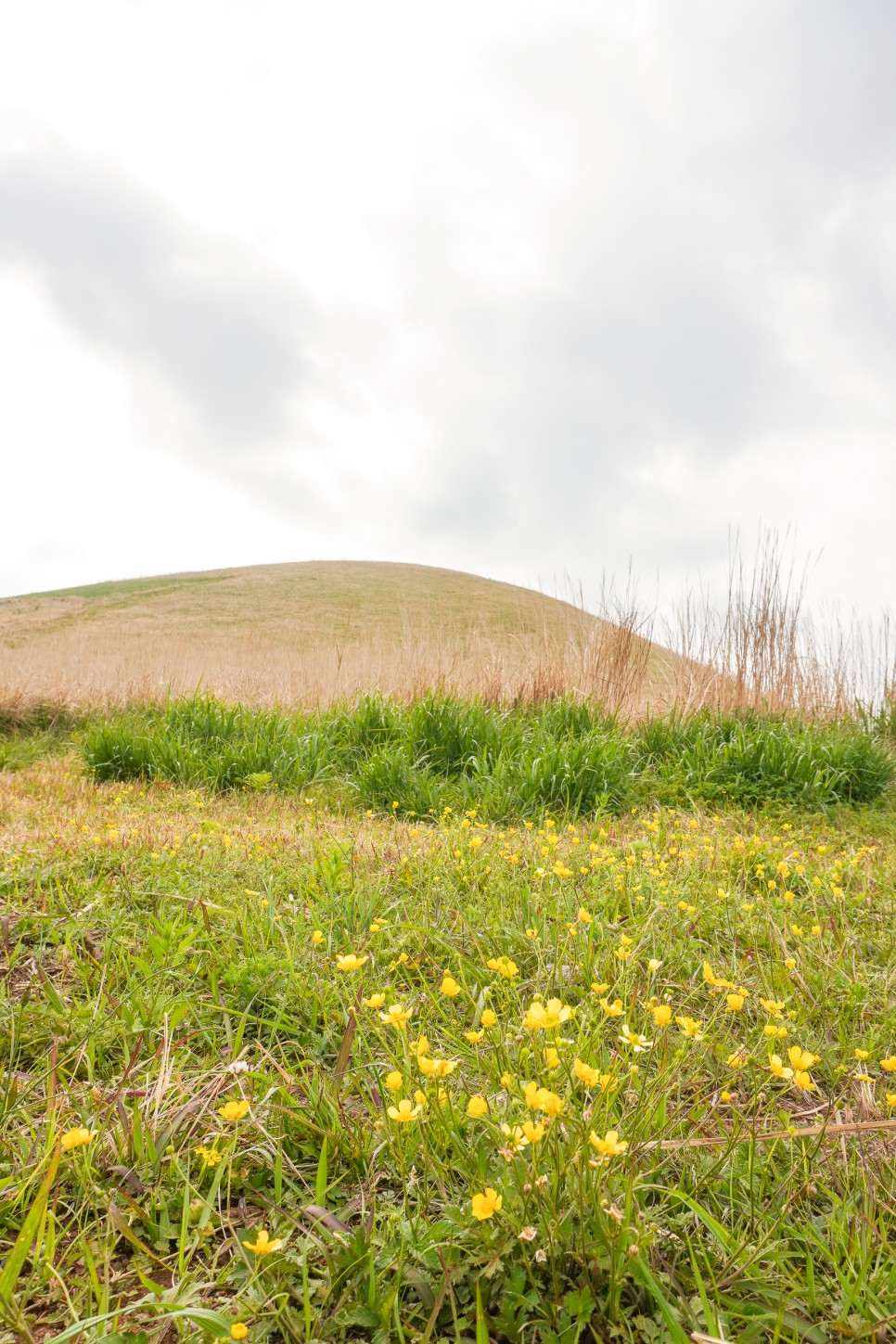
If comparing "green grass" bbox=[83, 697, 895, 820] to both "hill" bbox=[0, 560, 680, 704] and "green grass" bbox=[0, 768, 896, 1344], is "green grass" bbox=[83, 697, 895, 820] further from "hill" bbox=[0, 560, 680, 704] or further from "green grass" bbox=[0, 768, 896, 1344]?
"green grass" bbox=[0, 768, 896, 1344]

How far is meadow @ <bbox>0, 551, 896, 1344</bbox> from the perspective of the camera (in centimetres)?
97

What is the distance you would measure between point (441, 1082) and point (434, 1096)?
0.06m

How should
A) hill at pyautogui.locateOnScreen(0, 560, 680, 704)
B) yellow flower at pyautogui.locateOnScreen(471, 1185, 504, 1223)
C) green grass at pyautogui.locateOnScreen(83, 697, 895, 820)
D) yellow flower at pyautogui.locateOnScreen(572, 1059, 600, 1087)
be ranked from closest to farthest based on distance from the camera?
yellow flower at pyautogui.locateOnScreen(471, 1185, 504, 1223)
yellow flower at pyautogui.locateOnScreen(572, 1059, 600, 1087)
green grass at pyautogui.locateOnScreen(83, 697, 895, 820)
hill at pyautogui.locateOnScreen(0, 560, 680, 704)

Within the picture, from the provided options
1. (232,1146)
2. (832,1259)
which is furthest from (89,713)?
(832,1259)

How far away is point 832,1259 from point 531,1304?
1.52ft

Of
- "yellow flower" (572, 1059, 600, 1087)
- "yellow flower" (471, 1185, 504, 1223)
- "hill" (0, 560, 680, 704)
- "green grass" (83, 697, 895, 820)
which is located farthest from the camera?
"hill" (0, 560, 680, 704)

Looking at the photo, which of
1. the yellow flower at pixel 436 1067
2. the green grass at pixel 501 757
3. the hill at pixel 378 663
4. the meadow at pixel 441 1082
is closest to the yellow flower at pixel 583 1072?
the meadow at pixel 441 1082

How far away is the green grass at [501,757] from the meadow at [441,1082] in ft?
1.90

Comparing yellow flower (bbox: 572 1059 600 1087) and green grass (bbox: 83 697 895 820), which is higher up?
green grass (bbox: 83 697 895 820)

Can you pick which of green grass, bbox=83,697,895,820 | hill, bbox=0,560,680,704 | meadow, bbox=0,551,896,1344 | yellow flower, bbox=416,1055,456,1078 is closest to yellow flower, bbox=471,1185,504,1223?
meadow, bbox=0,551,896,1344

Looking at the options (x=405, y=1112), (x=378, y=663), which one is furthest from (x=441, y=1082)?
(x=378, y=663)

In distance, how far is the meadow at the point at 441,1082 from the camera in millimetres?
973

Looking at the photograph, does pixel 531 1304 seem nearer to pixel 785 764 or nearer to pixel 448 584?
pixel 785 764

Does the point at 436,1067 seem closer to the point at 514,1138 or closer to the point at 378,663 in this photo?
the point at 514,1138
